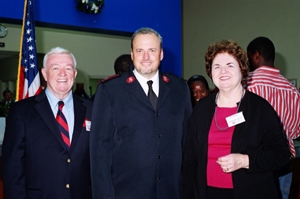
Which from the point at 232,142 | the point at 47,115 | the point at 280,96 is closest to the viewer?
the point at 232,142

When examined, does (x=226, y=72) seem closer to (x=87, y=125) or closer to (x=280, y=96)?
(x=280, y=96)

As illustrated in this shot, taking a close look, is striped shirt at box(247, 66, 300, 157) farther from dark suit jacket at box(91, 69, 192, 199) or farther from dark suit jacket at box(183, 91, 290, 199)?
dark suit jacket at box(91, 69, 192, 199)

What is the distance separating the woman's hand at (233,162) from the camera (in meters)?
1.69

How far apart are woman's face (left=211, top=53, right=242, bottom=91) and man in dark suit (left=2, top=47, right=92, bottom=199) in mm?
944

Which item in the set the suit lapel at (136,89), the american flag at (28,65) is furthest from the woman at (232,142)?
the american flag at (28,65)

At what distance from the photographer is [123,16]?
5.66 metres

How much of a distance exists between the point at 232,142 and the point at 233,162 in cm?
14

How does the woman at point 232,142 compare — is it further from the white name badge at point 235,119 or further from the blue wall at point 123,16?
the blue wall at point 123,16

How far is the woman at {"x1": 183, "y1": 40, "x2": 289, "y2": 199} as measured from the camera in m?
1.76

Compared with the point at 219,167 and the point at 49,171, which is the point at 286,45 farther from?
the point at 49,171

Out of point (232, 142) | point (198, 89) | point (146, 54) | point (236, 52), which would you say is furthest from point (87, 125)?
point (198, 89)

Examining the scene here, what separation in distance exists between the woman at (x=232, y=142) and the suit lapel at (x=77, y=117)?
0.74 metres

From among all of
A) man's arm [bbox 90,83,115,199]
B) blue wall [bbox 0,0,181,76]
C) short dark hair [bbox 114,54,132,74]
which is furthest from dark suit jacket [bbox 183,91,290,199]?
blue wall [bbox 0,0,181,76]

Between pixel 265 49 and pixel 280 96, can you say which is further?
pixel 265 49
